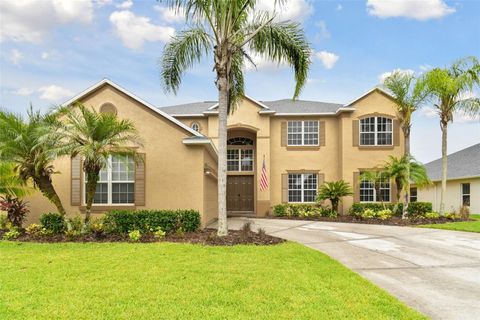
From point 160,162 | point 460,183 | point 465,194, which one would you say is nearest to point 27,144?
point 160,162

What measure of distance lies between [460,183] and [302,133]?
10825 millimetres

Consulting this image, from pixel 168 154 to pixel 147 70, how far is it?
311cm

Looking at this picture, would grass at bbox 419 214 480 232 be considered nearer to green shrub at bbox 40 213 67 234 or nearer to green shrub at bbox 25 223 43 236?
green shrub at bbox 40 213 67 234

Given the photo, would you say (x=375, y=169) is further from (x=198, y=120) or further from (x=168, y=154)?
(x=168, y=154)

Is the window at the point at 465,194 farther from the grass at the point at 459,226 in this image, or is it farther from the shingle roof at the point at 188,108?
the shingle roof at the point at 188,108

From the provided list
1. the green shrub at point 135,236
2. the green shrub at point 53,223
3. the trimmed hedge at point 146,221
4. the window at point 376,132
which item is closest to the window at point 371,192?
the window at point 376,132

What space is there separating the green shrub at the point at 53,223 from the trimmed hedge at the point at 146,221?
1517mm

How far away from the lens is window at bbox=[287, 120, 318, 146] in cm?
2281

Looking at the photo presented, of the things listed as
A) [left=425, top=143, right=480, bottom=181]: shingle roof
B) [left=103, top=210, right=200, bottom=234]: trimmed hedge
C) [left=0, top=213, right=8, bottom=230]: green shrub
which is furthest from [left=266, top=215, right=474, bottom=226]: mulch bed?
[left=0, top=213, right=8, bottom=230]: green shrub

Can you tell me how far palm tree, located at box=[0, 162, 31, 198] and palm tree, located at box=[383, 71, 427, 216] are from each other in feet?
52.0

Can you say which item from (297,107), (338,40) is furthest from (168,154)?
(297,107)

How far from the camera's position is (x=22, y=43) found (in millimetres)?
12969

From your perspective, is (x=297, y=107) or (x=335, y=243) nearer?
(x=335, y=243)

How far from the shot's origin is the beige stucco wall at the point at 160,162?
45.0 ft
